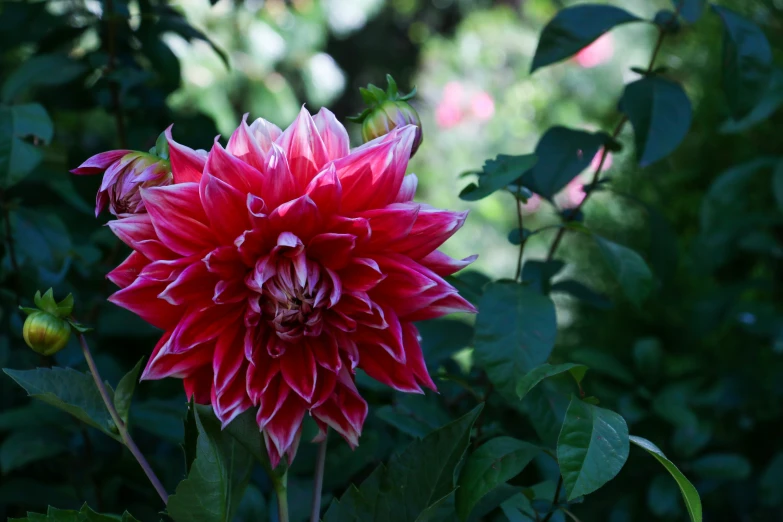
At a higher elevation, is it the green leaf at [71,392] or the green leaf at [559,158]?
the green leaf at [559,158]

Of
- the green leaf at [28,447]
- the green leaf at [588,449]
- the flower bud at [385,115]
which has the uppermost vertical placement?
the flower bud at [385,115]

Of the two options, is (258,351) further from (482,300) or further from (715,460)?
(715,460)

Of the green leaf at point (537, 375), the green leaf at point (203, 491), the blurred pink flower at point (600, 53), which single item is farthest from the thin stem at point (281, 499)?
the blurred pink flower at point (600, 53)

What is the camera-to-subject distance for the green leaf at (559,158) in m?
0.72

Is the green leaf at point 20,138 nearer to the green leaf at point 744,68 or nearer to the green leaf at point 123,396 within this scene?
the green leaf at point 123,396

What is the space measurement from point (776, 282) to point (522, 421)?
63cm

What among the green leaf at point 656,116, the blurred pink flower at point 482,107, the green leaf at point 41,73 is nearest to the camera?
the green leaf at point 656,116

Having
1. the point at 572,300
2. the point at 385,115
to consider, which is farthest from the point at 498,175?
the point at 572,300

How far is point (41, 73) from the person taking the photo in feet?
2.67

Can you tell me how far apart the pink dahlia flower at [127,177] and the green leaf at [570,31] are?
38 cm

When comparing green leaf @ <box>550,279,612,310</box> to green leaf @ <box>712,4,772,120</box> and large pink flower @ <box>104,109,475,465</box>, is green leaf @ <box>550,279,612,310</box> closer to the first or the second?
green leaf @ <box>712,4,772,120</box>

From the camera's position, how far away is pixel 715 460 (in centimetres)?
91

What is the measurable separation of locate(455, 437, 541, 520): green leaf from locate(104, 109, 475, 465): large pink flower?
0.30 feet

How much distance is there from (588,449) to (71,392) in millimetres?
327
